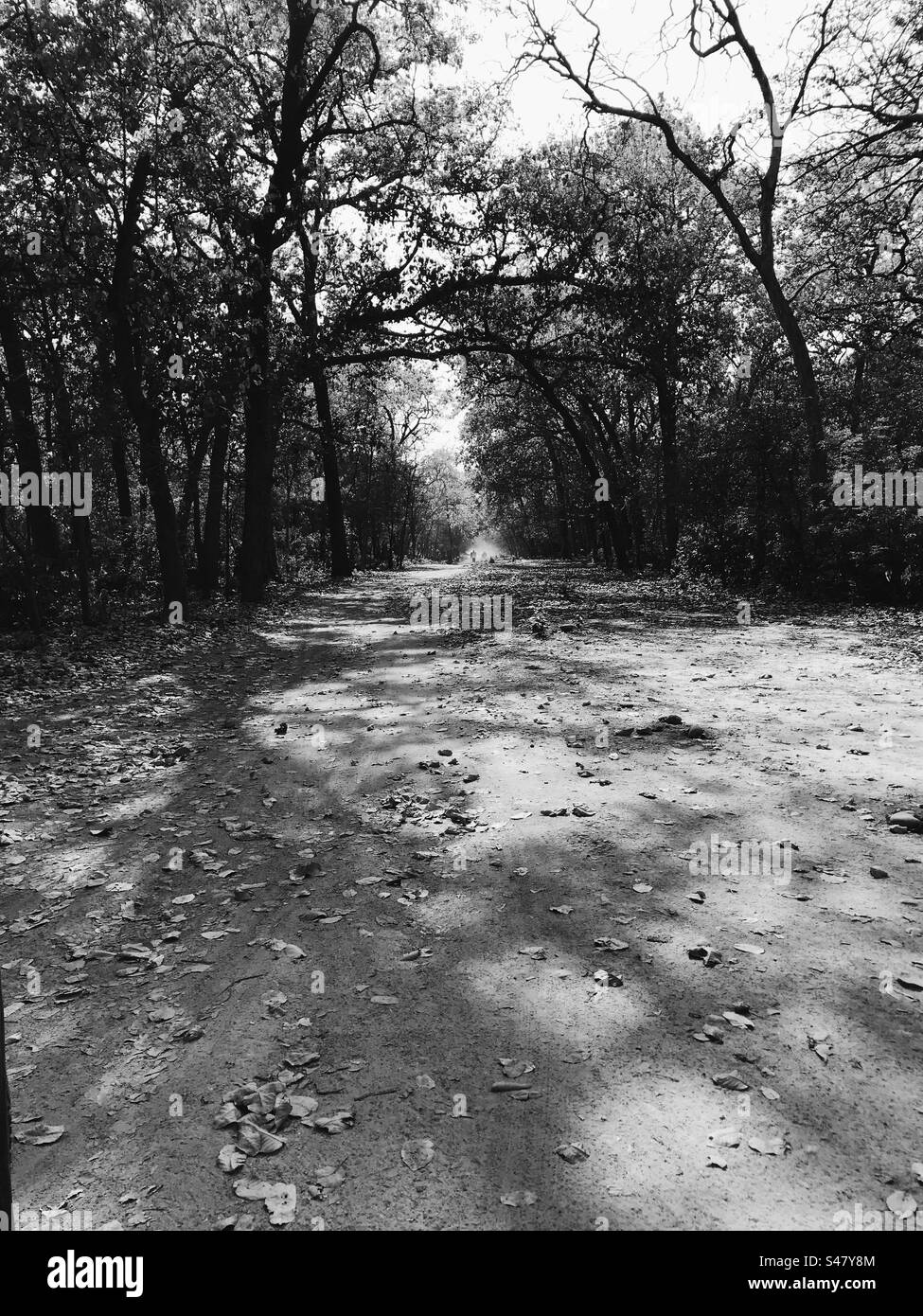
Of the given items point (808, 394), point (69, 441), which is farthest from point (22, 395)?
point (808, 394)

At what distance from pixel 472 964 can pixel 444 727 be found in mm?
3996

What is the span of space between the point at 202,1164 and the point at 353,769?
397cm

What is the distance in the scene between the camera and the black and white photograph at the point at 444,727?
240cm

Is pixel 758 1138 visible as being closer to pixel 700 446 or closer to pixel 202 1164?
pixel 202 1164

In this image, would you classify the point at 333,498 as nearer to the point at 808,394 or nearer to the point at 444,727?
the point at 808,394

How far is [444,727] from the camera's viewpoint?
7.42 meters

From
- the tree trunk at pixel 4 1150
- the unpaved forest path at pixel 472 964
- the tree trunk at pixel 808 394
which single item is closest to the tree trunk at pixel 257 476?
the tree trunk at pixel 808 394

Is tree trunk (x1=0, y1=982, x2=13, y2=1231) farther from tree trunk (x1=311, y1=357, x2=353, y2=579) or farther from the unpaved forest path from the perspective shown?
tree trunk (x1=311, y1=357, x2=353, y2=579)

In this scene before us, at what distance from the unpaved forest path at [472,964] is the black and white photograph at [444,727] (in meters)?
0.02

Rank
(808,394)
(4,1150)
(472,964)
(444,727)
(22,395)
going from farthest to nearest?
(808,394)
(22,395)
(444,727)
(472,964)
(4,1150)

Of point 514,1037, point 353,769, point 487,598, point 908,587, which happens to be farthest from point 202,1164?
point 487,598

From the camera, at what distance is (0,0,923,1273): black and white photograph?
2.40m

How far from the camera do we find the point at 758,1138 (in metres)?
2.40

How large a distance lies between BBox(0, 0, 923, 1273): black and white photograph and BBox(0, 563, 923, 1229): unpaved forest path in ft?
0.07
